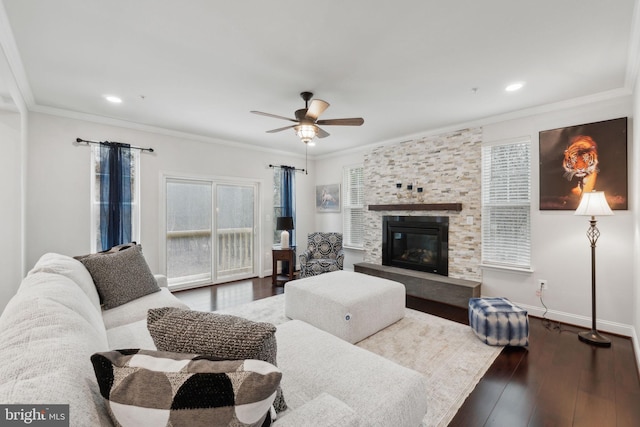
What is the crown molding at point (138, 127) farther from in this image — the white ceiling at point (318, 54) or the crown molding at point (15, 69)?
the crown molding at point (15, 69)

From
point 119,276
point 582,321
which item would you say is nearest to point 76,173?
point 119,276

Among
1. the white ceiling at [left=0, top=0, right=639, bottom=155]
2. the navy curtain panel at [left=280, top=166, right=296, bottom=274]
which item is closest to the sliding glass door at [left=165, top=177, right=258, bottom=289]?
the navy curtain panel at [left=280, top=166, right=296, bottom=274]

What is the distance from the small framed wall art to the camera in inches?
237

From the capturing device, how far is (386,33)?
204 cm

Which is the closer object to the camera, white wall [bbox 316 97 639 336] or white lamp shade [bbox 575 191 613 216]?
white lamp shade [bbox 575 191 613 216]

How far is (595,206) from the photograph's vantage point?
2756mm

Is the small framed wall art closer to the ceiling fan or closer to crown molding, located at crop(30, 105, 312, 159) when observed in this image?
crown molding, located at crop(30, 105, 312, 159)

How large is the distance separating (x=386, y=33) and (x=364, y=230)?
151 inches

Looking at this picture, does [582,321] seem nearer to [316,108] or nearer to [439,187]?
[439,187]

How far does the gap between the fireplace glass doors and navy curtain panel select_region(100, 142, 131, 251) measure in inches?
164

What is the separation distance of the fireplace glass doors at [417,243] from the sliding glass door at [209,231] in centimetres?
266

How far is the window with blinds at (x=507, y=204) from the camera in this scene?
3.63 metres

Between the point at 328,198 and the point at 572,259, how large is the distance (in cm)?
414

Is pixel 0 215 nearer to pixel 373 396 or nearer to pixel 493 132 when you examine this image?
pixel 373 396
